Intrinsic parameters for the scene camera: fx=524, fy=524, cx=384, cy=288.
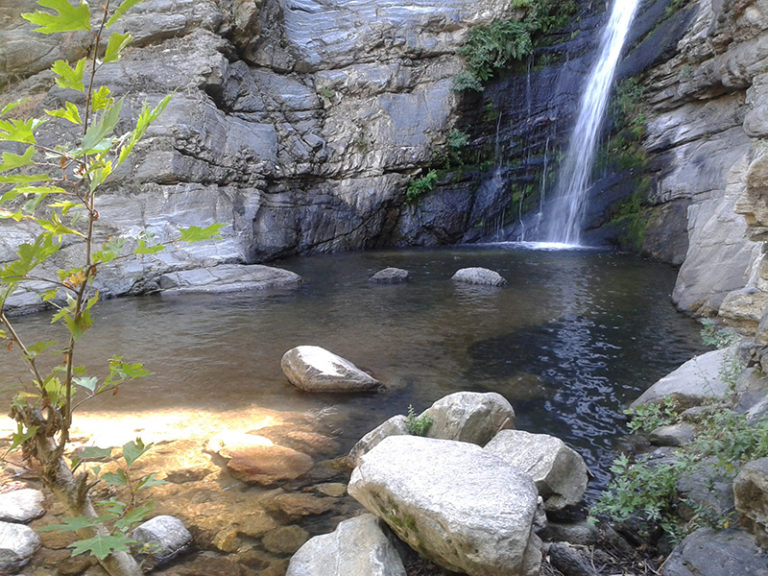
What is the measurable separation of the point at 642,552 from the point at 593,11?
65.6ft

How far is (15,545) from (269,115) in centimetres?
1563

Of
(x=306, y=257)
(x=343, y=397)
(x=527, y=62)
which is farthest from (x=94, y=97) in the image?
(x=527, y=62)

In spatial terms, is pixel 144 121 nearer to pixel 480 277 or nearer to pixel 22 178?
pixel 22 178

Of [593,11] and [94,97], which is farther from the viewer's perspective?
[593,11]

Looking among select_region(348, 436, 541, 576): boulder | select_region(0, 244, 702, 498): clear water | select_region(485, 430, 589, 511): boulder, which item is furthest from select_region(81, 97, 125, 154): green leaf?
select_region(0, 244, 702, 498): clear water

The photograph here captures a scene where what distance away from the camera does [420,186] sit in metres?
18.4

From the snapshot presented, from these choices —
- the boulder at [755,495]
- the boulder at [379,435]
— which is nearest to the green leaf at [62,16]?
the boulder at [755,495]

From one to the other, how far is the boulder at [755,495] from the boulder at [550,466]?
Answer: 1.35 metres

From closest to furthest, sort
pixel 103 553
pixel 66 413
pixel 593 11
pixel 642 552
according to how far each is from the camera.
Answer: pixel 103 553 → pixel 66 413 → pixel 642 552 → pixel 593 11

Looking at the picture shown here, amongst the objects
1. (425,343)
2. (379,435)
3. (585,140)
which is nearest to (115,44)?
(379,435)

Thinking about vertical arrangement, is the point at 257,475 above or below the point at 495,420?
below

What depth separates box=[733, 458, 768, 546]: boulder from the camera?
2232 mm

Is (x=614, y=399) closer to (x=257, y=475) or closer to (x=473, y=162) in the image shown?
(x=257, y=475)

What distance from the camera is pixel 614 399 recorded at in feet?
18.1
